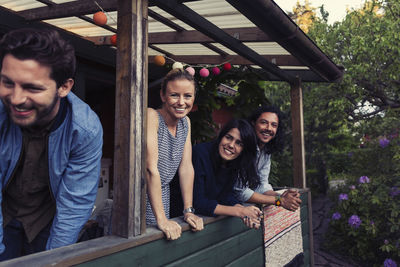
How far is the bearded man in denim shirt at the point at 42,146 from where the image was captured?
1326mm

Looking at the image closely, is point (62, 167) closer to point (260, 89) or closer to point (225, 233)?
point (225, 233)

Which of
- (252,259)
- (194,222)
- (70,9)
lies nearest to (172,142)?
(194,222)

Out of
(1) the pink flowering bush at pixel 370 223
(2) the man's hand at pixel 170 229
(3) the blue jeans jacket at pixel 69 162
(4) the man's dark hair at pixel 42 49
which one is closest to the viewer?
(4) the man's dark hair at pixel 42 49

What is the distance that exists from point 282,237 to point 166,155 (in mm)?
2090

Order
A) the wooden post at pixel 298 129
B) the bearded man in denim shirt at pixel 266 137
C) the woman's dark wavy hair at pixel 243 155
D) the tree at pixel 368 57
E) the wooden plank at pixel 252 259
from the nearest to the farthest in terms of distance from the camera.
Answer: the woman's dark wavy hair at pixel 243 155 → the wooden plank at pixel 252 259 → the bearded man in denim shirt at pixel 266 137 → the wooden post at pixel 298 129 → the tree at pixel 368 57

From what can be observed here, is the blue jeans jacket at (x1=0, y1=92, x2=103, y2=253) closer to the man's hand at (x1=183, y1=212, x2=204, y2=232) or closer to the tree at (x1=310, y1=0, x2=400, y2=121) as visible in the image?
the man's hand at (x1=183, y1=212, x2=204, y2=232)

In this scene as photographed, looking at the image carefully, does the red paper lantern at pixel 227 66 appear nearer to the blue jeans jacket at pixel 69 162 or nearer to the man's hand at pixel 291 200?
the man's hand at pixel 291 200

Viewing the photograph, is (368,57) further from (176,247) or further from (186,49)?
(176,247)

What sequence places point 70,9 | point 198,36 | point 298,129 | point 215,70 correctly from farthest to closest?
point 298,129 → point 215,70 → point 198,36 → point 70,9

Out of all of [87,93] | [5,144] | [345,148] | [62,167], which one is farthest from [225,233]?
[345,148]

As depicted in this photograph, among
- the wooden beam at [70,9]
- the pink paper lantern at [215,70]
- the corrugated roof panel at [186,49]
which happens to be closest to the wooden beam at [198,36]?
the corrugated roof panel at [186,49]

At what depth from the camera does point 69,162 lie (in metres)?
1.53

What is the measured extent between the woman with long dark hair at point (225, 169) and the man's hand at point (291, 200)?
0.34 metres

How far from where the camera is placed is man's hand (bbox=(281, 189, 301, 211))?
9.02ft
